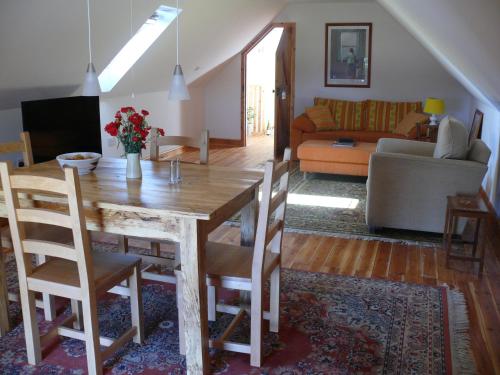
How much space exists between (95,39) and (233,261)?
9.84 feet

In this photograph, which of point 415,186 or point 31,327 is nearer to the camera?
point 31,327

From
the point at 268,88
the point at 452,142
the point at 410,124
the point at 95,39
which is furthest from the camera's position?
the point at 268,88

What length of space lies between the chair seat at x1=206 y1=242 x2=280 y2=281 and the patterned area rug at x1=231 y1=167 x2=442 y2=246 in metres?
1.86

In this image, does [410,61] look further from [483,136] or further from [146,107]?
[146,107]

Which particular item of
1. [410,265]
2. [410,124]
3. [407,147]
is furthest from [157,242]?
[410,124]

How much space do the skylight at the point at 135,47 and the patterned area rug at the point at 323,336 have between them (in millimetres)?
3081

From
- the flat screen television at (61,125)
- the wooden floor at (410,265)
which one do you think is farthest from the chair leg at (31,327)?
the flat screen television at (61,125)

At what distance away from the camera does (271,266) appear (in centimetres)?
259

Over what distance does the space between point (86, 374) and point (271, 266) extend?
3.28 ft

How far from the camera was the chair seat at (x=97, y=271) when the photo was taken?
2.36 meters

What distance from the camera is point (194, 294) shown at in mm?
2311

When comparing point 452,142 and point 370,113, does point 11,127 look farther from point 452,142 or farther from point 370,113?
point 370,113

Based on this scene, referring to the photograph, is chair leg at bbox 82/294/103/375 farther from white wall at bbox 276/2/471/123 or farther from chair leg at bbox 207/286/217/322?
white wall at bbox 276/2/471/123

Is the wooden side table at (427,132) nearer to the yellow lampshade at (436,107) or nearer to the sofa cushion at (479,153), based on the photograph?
the yellow lampshade at (436,107)
